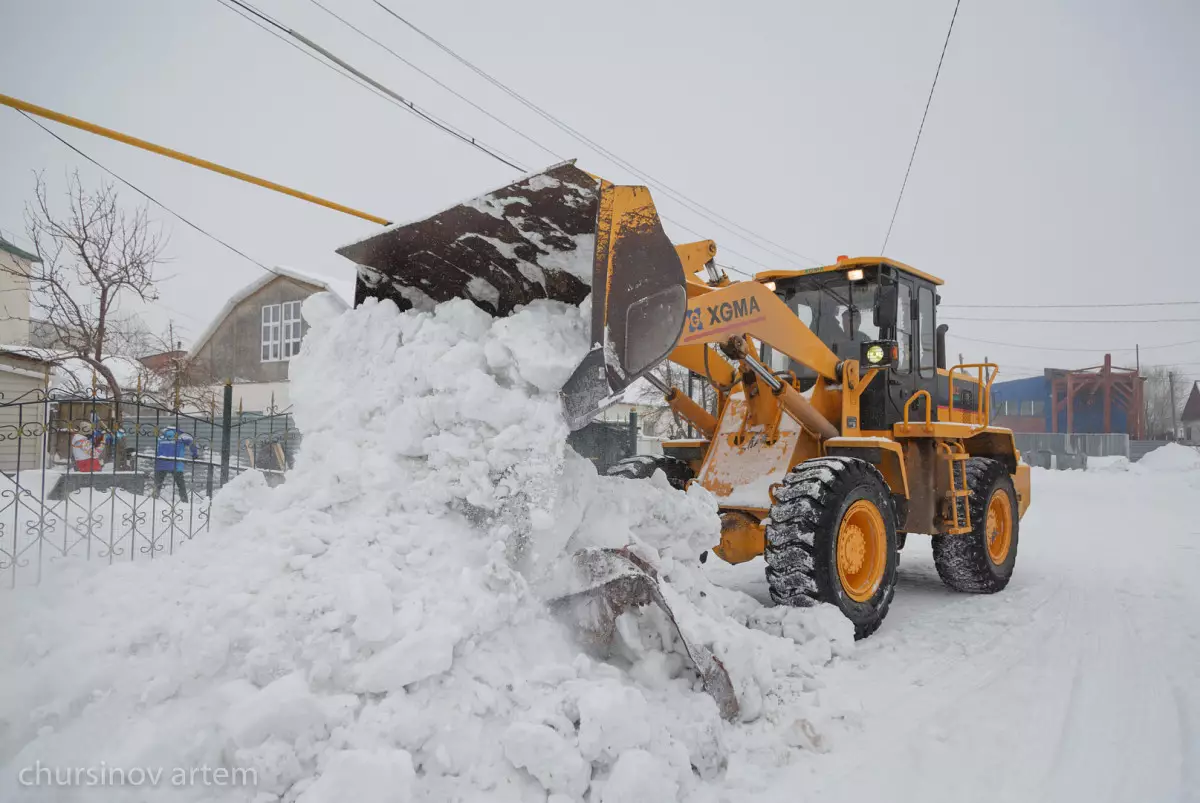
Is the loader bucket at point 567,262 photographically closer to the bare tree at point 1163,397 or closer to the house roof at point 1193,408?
the house roof at point 1193,408

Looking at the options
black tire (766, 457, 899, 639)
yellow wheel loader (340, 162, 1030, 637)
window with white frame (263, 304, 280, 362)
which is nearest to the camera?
yellow wheel loader (340, 162, 1030, 637)

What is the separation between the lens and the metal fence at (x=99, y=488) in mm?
5086

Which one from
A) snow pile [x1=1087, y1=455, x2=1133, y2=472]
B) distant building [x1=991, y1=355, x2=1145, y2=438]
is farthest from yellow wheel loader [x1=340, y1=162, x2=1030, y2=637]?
distant building [x1=991, y1=355, x2=1145, y2=438]

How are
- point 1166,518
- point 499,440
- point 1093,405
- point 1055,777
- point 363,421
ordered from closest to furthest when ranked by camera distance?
1. point 1055,777
2. point 499,440
3. point 363,421
4. point 1166,518
5. point 1093,405

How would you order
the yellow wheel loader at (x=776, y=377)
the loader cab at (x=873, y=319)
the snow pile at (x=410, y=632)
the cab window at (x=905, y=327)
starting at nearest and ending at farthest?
the snow pile at (x=410, y=632) → the yellow wheel loader at (x=776, y=377) → the loader cab at (x=873, y=319) → the cab window at (x=905, y=327)

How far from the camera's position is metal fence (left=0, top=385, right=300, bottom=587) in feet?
16.7

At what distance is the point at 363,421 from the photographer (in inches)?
124

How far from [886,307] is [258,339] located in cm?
2125

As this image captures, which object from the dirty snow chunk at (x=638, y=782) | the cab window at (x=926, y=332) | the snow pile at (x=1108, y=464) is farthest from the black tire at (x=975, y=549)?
the snow pile at (x=1108, y=464)

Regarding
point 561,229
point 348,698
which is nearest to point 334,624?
point 348,698

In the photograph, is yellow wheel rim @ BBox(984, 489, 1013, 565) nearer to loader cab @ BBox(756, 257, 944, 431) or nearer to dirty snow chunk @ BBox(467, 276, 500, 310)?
loader cab @ BBox(756, 257, 944, 431)

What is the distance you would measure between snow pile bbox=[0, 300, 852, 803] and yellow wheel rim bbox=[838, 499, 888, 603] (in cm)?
104

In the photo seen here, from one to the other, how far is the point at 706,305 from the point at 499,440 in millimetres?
1924

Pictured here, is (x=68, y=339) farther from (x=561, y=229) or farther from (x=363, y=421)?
(x=561, y=229)
